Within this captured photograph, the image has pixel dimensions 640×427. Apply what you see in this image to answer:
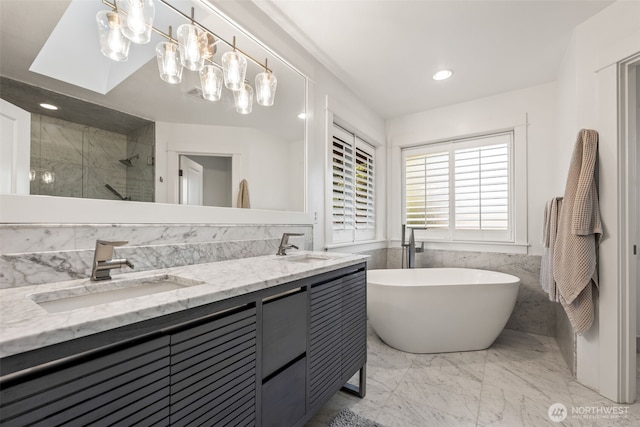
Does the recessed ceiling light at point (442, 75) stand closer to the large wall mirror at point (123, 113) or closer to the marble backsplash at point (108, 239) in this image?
the large wall mirror at point (123, 113)

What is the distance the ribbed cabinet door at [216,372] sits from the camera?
809 millimetres

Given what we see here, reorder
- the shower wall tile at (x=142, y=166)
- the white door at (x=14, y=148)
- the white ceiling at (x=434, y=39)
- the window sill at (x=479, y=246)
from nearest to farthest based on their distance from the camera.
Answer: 1. the white door at (x=14, y=148)
2. the shower wall tile at (x=142, y=166)
3. the white ceiling at (x=434, y=39)
4. the window sill at (x=479, y=246)

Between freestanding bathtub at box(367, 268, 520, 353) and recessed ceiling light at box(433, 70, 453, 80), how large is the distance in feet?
6.17

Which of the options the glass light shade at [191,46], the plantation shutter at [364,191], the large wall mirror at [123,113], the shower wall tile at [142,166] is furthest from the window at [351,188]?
the shower wall tile at [142,166]

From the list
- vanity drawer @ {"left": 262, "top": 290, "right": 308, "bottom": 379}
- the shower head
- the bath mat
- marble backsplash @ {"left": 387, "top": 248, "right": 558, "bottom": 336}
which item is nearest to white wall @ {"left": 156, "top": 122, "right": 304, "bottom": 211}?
the shower head

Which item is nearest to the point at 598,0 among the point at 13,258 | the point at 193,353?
A: the point at 193,353

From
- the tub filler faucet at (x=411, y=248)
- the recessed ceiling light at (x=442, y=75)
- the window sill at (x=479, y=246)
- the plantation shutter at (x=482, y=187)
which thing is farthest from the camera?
the tub filler faucet at (x=411, y=248)

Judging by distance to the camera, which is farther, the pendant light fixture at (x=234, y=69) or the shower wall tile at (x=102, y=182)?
the pendant light fixture at (x=234, y=69)

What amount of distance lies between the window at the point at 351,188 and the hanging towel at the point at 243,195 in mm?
1039

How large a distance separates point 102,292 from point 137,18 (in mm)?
1153

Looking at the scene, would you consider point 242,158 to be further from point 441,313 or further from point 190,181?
point 441,313

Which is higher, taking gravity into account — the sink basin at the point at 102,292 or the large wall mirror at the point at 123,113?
the large wall mirror at the point at 123,113

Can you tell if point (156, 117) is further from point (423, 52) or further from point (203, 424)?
point (423, 52)

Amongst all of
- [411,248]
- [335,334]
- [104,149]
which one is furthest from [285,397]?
[411,248]
